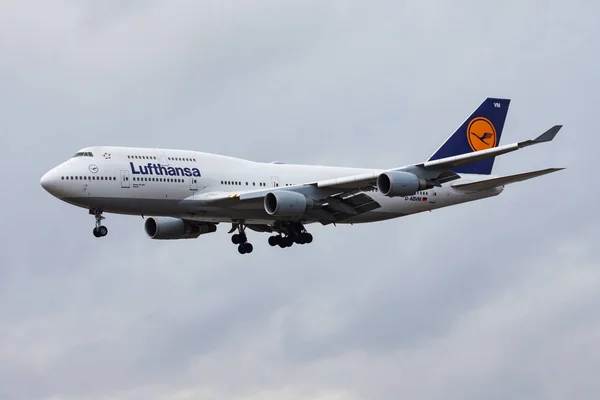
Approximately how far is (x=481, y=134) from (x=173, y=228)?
20.3m

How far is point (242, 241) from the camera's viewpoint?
7725 centimetres

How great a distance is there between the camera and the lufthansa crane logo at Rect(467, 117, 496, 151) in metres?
80.6

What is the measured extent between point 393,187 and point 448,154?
13406mm

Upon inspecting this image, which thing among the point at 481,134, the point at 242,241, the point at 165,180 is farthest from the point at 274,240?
the point at 481,134

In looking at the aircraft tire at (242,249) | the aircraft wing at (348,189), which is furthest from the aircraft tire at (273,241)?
the aircraft wing at (348,189)

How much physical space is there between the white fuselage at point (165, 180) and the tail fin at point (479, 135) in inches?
275

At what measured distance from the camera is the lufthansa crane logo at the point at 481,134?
8062cm

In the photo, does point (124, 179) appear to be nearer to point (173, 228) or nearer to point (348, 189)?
point (173, 228)

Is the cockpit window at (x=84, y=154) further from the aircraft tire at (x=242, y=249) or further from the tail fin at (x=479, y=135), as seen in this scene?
the tail fin at (x=479, y=135)

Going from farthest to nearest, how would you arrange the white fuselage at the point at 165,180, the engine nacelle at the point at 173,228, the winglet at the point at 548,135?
the engine nacelle at the point at 173,228 → the white fuselage at the point at 165,180 → the winglet at the point at 548,135

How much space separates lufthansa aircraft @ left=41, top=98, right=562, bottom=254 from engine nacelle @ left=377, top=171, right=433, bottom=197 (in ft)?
0.17

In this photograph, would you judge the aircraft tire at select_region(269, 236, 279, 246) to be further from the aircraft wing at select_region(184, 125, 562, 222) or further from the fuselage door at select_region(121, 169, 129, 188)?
the fuselage door at select_region(121, 169, 129, 188)

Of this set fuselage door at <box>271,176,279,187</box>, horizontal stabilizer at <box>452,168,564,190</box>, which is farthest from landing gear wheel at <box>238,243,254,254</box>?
horizontal stabilizer at <box>452,168,564,190</box>

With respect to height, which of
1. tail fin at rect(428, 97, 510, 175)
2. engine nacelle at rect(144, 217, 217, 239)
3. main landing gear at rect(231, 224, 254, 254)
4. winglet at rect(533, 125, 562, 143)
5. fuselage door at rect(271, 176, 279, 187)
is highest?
tail fin at rect(428, 97, 510, 175)
